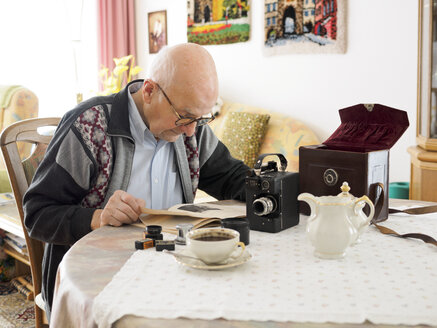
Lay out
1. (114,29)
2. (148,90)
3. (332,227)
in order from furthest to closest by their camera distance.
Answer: (114,29) → (148,90) → (332,227)

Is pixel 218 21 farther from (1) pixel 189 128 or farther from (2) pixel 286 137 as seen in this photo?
(1) pixel 189 128

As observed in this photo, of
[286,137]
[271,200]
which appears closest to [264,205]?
[271,200]

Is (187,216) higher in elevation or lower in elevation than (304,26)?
lower

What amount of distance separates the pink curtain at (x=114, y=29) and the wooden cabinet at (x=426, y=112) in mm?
3090

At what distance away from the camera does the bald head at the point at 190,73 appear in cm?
152

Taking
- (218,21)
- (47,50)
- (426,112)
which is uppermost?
(218,21)

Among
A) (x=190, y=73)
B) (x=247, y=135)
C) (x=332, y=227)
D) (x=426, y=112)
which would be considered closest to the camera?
(x=332, y=227)

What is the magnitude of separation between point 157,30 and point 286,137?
2.04 m

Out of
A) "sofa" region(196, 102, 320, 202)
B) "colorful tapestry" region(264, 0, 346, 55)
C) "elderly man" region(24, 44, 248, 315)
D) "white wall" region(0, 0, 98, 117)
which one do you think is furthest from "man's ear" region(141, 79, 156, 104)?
"white wall" region(0, 0, 98, 117)

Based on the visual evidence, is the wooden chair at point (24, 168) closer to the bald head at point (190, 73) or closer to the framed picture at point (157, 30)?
the bald head at point (190, 73)

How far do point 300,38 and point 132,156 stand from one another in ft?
7.77

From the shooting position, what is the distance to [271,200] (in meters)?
1.29

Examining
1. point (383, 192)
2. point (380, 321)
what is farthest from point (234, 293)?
point (383, 192)

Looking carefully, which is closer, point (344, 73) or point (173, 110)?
point (173, 110)
